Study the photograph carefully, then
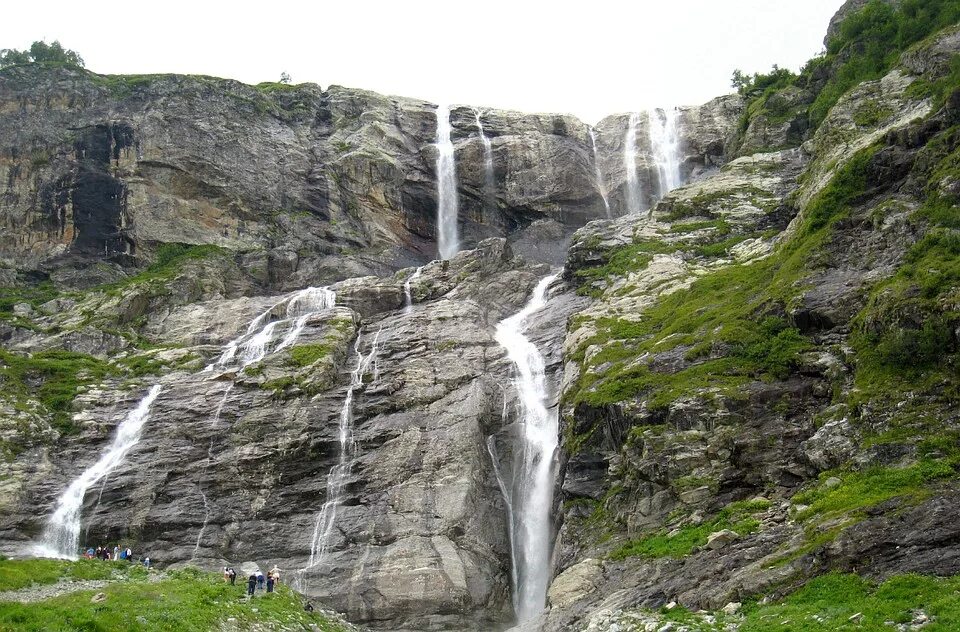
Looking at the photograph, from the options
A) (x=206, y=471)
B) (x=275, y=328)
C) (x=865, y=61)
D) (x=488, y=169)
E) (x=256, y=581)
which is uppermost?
(x=488, y=169)

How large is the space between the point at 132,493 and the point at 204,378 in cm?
899

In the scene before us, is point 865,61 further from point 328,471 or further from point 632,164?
point 328,471

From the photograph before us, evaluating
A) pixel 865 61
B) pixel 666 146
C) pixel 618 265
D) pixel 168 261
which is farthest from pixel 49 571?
pixel 666 146

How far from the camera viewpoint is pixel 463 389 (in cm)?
4003

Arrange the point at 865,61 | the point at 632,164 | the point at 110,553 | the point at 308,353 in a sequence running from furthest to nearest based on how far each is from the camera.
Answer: the point at 632,164 → the point at 865,61 → the point at 308,353 → the point at 110,553

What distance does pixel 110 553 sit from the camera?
33.6 metres

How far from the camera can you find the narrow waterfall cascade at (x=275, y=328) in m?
46.5

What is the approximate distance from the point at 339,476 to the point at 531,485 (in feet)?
29.2

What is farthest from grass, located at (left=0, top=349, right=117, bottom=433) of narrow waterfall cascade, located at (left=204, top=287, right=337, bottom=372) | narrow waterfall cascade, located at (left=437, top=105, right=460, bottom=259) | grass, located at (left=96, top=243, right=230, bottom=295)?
narrow waterfall cascade, located at (left=437, top=105, right=460, bottom=259)

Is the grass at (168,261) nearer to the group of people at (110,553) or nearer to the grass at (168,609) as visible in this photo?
the group of people at (110,553)

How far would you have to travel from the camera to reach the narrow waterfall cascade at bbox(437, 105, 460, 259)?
71.2 m

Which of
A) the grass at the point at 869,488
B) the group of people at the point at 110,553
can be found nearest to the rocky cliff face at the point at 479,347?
the grass at the point at 869,488

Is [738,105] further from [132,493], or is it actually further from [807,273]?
[132,493]

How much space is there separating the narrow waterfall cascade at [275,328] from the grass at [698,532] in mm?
27022
